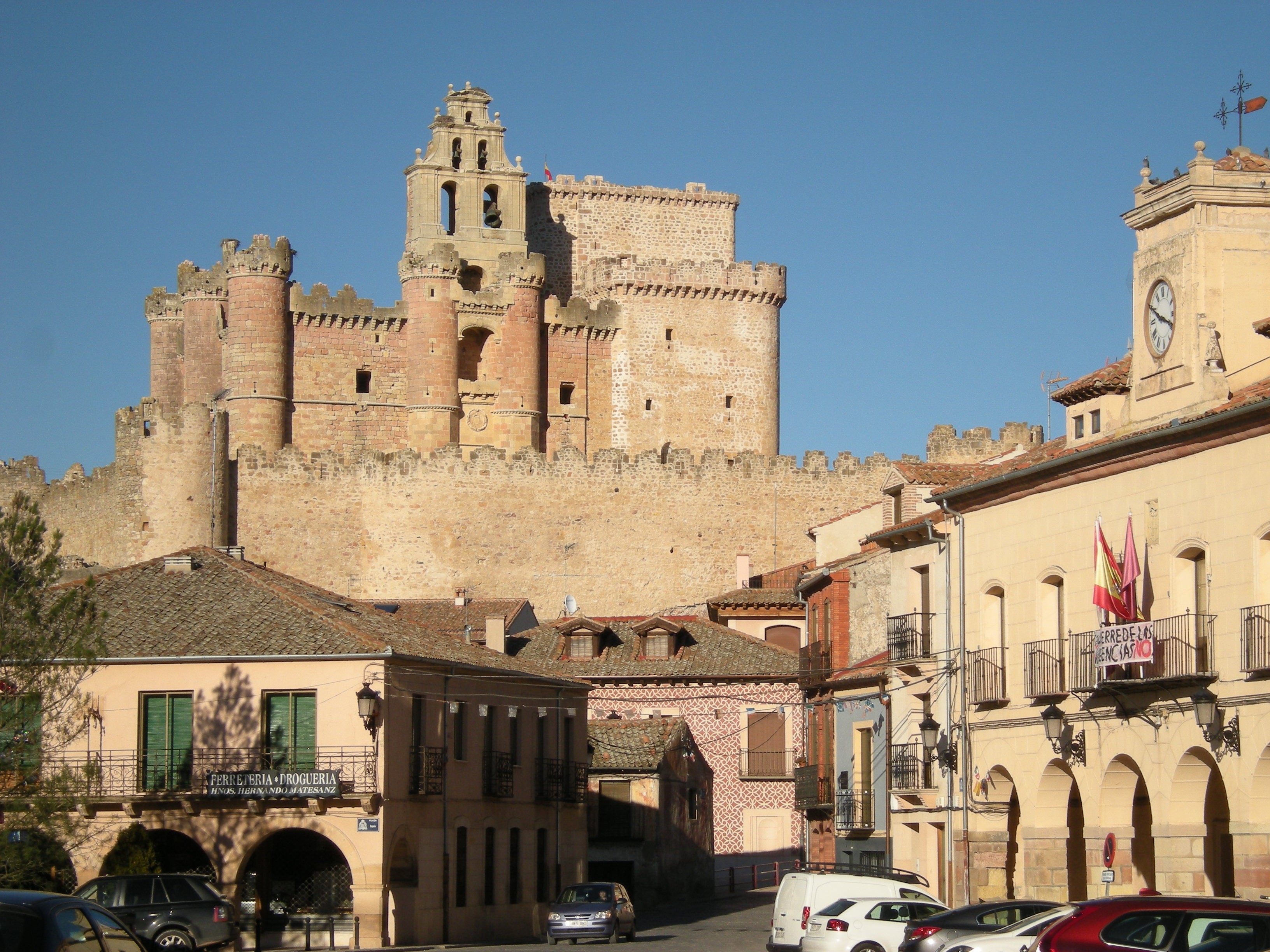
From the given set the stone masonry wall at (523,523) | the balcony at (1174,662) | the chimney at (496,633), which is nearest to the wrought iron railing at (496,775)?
the chimney at (496,633)

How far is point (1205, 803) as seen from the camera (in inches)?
983

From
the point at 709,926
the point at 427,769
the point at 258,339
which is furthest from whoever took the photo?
the point at 258,339

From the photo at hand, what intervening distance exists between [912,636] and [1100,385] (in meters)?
6.02

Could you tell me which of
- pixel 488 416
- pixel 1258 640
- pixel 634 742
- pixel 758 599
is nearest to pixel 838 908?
pixel 1258 640

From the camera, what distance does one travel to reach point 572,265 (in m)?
77.4

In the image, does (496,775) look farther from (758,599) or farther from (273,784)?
(758,599)

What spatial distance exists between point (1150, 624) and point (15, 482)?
2110 inches

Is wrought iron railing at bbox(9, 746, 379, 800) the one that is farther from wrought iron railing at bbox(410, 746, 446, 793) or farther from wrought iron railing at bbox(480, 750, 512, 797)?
wrought iron railing at bbox(480, 750, 512, 797)

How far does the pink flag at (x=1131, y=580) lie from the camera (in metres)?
25.8

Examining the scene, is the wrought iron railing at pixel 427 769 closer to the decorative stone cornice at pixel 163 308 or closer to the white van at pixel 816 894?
the white van at pixel 816 894

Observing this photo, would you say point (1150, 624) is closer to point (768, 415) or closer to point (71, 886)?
point (71, 886)

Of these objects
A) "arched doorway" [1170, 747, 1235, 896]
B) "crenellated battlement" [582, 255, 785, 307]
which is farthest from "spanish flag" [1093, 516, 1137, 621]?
"crenellated battlement" [582, 255, 785, 307]

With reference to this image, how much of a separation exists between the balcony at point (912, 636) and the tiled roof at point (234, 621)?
A: 7088mm

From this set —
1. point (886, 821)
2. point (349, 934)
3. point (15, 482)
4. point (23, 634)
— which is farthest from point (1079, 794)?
point (15, 482)
